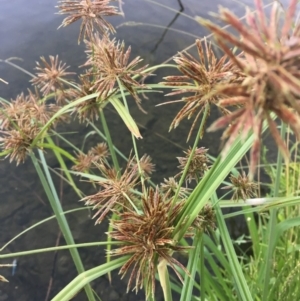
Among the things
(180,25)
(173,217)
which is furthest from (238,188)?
(180,25)

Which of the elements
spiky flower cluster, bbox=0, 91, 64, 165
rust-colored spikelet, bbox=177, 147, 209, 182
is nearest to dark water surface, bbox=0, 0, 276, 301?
spiky flower cluster, bbox=0, 91, 64, 165

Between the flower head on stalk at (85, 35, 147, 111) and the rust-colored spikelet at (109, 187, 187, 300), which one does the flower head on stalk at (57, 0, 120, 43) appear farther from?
the rust-colored spikelet at (109, 187, 187, 300)

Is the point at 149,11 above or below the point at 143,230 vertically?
above

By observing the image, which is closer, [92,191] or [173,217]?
[173,217]

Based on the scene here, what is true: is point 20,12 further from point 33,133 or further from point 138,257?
point 138,257

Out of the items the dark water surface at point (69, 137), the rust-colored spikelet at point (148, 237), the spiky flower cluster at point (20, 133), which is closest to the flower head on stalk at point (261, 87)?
the rust-colored spikelet at point (148, 237)

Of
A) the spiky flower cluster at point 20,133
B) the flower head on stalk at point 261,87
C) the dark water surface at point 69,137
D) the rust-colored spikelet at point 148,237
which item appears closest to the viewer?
the flower head on stalk at point 261,87

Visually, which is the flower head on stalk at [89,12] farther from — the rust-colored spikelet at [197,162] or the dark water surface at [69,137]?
the dark water surface at [69,137]
